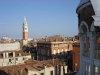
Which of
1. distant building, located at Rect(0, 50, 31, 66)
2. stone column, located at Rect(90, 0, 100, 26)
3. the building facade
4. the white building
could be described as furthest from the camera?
distant building, located at Rect(0, 50, 31, 66)

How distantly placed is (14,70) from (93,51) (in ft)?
68.8

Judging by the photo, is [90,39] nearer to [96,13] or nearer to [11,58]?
[96,13]

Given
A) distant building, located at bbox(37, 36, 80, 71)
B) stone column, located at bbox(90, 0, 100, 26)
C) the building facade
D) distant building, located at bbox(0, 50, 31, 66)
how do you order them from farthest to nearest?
distant building, located at bbox(37, 36, 80, 71)
distant building, located at bbox(0, 50, 31, 66)
the building facade
stone column, located at bbox(90, 0, 100, 26)

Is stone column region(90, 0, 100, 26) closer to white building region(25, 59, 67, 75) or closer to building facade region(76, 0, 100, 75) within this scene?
building facade region(76, 0, 100, 75)

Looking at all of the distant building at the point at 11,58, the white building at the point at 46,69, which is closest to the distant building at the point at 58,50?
the distant building at the point at 11,58

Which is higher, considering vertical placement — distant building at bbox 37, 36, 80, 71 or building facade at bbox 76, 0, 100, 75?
building facade at bbox 76, 0, 100, 75

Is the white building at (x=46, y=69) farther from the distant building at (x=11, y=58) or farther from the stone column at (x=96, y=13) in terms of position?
the stone column at (x=96, y=13)

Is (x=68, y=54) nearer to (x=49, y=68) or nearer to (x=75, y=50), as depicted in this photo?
(x=75, y=50)

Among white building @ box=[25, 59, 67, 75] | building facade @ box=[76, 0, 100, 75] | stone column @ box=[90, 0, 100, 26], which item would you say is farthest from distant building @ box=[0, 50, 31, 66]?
stone column @ box=[90, 0, 100, 26]

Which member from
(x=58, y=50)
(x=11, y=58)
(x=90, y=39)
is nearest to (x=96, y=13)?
(x=90, y=39)

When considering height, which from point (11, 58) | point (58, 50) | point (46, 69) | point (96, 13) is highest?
point (96, 13)

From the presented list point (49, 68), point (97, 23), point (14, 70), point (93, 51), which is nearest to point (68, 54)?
point (49, 68)

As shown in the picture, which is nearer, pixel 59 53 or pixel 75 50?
pixel 75 50

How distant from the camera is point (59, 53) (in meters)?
48.6
